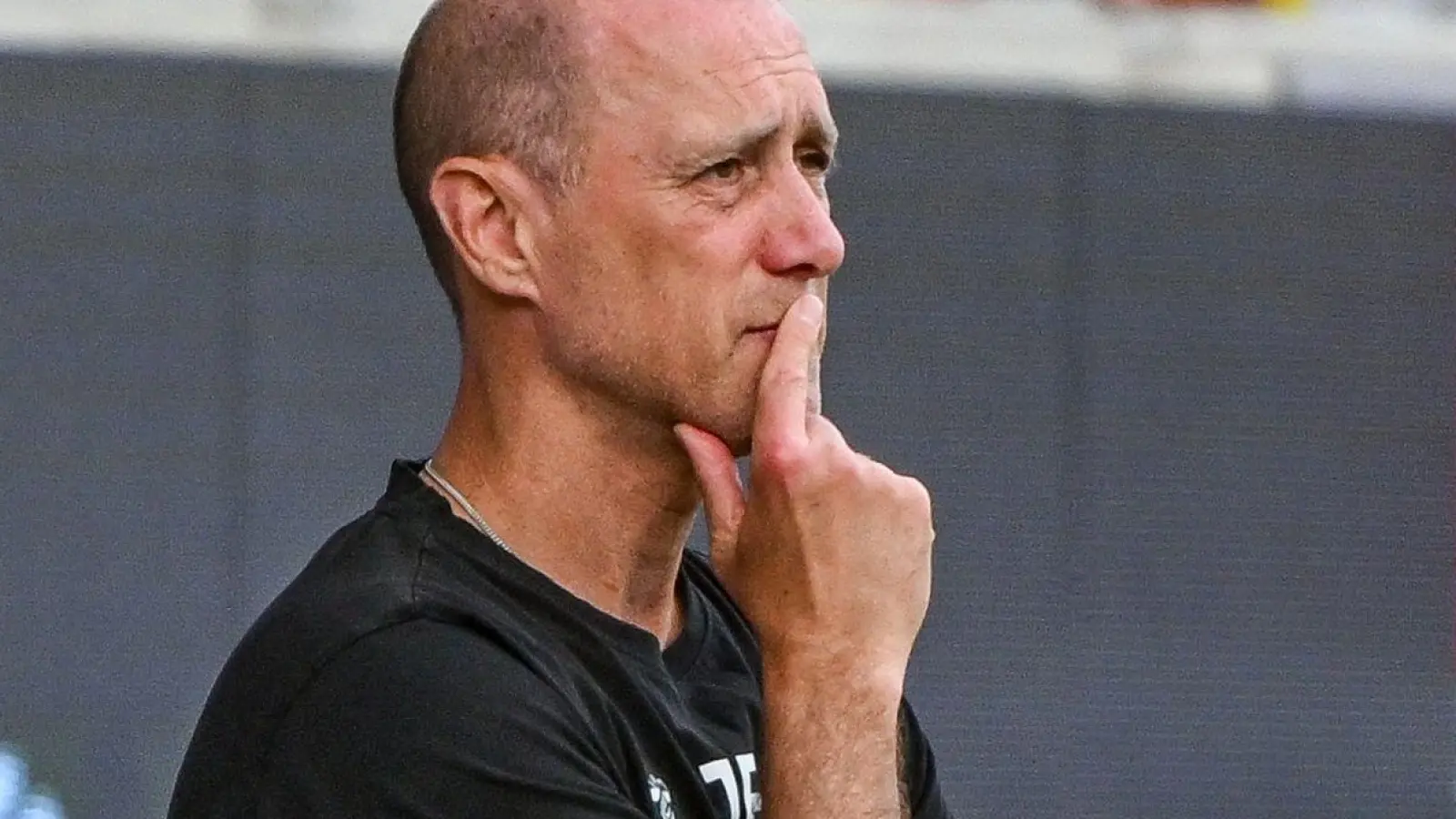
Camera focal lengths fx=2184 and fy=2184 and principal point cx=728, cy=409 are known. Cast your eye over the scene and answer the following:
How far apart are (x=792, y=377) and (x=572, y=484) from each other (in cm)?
23

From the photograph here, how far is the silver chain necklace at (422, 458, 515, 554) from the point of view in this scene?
182 cm

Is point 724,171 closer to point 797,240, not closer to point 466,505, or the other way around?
point 797,240

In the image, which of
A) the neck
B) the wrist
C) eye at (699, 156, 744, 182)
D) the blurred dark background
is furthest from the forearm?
the blurred dark background

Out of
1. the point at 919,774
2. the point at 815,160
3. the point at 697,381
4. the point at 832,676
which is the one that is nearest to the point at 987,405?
the point at 919,774

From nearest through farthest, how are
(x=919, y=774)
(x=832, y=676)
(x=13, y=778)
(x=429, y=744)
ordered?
(x=429, y=744), (x=832, y=676), (x=919, y=774), (x=13, y=778)

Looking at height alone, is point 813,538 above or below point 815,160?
below

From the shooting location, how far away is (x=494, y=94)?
6.00 feet

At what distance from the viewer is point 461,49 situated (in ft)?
6.11

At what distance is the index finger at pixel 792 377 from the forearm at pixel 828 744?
19 centimetres

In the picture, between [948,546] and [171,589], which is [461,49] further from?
[948,546]

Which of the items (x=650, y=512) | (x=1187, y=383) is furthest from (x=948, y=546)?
(x=650, y=512)

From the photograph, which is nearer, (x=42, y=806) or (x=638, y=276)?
(x=638, y=276)

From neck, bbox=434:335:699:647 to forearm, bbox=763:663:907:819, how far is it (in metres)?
0.24

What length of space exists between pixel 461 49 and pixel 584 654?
0.53 metres
